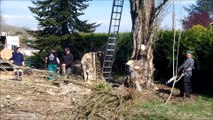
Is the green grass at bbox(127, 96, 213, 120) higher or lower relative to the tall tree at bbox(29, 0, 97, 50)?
lower

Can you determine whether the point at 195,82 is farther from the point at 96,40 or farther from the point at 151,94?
the point at 96,40

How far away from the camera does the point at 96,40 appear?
94.0 ft

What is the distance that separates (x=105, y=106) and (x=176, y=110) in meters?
2.19

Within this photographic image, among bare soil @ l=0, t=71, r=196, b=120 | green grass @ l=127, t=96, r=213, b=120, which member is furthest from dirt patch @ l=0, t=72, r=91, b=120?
green grass @ l=127, t=96, r=213, b=120

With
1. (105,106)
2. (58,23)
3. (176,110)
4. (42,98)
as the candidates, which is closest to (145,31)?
(176,110)

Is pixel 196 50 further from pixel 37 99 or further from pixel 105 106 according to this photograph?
pixel 37 99

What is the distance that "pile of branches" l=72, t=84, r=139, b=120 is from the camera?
11.2 m

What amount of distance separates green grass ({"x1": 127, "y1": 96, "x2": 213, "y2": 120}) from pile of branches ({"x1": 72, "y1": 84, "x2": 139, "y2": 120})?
33 cm

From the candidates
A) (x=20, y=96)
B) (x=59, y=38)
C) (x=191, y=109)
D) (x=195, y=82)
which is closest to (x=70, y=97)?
(x=20, y=96)

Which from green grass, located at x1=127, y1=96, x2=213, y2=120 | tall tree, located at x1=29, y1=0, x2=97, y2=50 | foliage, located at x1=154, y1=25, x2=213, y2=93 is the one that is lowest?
green grass, located at x1=127, y1=96, x2=213, y2=120

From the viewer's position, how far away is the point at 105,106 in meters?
11.6

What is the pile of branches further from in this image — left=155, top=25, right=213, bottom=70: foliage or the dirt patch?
left=155, top=25, right=213, bottom=70: foliage

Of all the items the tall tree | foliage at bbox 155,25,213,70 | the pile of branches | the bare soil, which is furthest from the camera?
the tall tree

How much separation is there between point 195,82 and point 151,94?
212 cm
